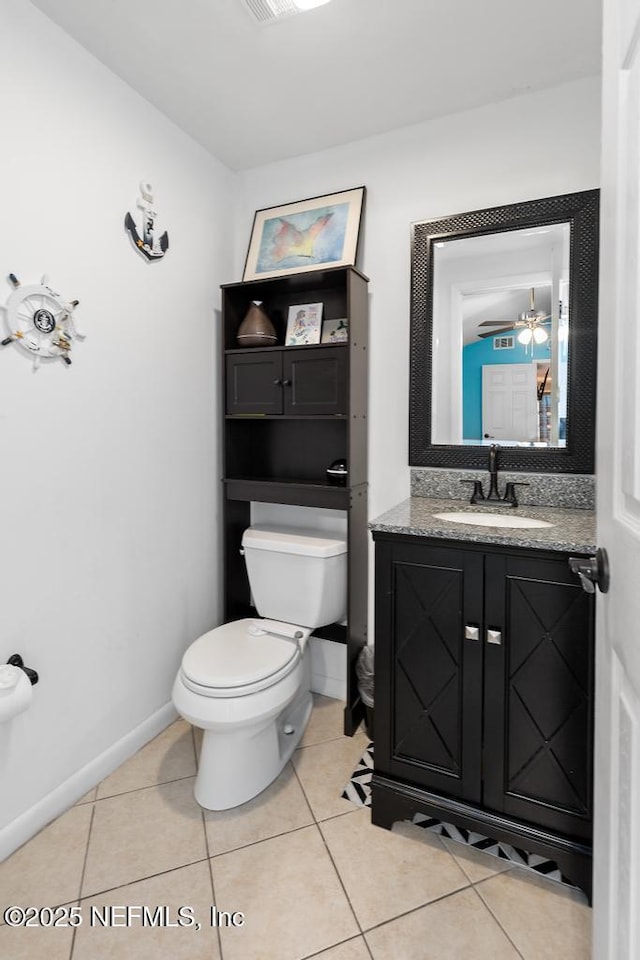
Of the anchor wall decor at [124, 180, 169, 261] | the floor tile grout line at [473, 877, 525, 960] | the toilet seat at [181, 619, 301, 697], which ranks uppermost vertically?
the anchor wall decor at [124, 180, 169, 261]

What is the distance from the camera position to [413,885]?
4.47 feet

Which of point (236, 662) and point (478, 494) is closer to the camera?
point (236, 662)

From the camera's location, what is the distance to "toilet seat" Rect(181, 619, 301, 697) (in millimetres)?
1571

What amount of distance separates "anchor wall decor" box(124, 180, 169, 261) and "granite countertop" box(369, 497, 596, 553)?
1326 mm

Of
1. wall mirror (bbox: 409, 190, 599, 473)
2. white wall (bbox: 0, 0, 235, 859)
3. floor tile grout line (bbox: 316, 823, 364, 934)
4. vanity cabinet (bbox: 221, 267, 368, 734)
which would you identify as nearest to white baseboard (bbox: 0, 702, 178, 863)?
white wall (bbox: 0, 0, 235, 859)

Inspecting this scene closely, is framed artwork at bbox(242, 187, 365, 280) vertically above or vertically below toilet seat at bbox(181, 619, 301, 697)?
above

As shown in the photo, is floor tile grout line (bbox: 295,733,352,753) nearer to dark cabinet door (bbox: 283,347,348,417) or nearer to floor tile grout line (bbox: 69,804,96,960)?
floor tile grout line (bbox: 69,804,96,960)

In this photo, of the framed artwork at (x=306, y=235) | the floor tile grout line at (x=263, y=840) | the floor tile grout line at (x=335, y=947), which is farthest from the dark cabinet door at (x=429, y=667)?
the framed artwork at (x=306, y=235)

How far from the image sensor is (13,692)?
1322 millimetres

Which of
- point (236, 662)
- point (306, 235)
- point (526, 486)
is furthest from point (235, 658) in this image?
point (306, 235)

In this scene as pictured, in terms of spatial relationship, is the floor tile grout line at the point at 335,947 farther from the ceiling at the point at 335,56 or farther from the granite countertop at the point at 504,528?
the ceiling at the point at 335,56

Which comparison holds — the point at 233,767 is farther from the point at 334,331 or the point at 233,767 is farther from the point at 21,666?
the point at 334,331

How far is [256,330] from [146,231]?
1.83ft

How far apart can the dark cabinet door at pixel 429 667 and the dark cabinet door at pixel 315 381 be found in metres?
0.73
